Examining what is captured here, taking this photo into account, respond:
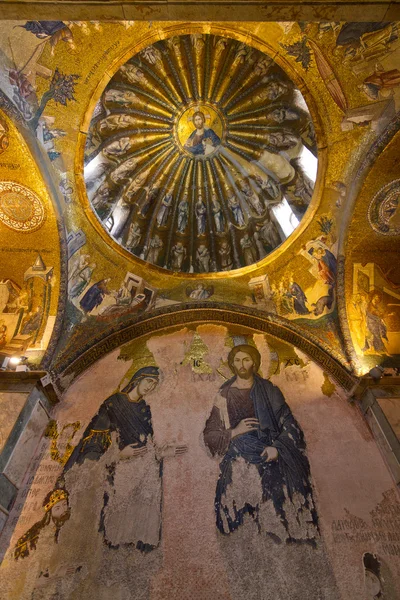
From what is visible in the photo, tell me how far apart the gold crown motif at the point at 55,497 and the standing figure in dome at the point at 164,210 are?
25.1ft

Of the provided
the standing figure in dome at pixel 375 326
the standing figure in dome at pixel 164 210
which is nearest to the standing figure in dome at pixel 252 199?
the standing figure in dome at pixel 164 210

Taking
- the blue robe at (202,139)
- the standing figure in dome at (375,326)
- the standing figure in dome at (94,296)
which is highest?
the blue robe at (202,139)

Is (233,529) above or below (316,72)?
below

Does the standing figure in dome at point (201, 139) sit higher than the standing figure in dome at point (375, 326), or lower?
higher

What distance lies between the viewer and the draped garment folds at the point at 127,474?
692 cm

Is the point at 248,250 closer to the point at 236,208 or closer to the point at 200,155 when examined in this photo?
the point at 236,208

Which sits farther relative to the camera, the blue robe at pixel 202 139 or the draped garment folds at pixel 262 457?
the blue robe at pixel 202 139

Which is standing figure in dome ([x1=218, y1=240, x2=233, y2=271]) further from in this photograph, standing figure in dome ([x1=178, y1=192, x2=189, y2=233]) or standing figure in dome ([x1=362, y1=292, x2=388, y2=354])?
standing figure in dome ([x1=362, y1=292, x2=388, y2=354])

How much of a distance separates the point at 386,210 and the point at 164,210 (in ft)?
20.5

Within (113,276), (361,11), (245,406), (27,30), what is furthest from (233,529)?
(27,30)

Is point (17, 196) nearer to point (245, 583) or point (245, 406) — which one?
point (245, 406)

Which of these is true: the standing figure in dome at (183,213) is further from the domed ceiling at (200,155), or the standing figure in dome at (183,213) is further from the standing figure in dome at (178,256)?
the standing figure in dome at (178,256)

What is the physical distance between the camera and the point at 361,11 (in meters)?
4.04

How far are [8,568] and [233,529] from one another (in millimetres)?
3659
